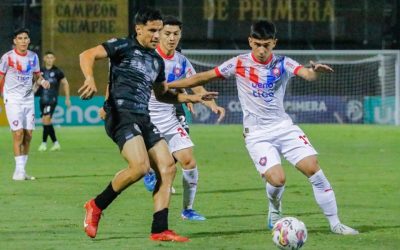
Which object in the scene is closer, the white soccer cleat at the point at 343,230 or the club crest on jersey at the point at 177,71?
the white soccer cleat at the point at 343,230

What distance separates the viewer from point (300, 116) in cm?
3956

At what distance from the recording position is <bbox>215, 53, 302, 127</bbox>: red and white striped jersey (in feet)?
37.0

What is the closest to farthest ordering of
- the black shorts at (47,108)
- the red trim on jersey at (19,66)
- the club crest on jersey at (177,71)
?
the club crest on jersey at (177,71), the red trim on jersey at (19,66), the black shorts at (47,108)

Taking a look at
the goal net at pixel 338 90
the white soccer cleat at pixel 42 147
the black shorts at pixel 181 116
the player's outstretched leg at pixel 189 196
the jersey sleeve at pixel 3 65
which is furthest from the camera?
the goal net at pixel 338 90

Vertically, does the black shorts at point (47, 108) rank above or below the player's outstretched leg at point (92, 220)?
below

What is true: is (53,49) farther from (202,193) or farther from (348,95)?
(202,193)

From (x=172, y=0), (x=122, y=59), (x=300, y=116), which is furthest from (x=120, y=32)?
(x=122, y=59)

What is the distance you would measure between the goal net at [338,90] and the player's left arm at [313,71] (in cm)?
2762

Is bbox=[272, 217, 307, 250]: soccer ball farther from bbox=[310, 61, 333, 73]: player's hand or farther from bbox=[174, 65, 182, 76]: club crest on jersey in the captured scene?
bbox=[174, 65, 182, 76]: club crest on jersey

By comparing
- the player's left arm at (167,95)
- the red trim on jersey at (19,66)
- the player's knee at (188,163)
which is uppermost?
the player's left arm at (167,95)

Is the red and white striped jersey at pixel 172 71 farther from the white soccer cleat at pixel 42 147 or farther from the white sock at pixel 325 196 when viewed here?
the white soccer cleat at pixel 42 147

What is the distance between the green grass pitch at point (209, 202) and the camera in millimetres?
10602

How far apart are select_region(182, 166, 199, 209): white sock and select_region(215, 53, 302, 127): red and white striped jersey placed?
1.59m

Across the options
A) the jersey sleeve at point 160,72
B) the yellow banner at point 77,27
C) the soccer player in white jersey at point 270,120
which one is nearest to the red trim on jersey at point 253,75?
the soccer player in white jersey at point 270,120
